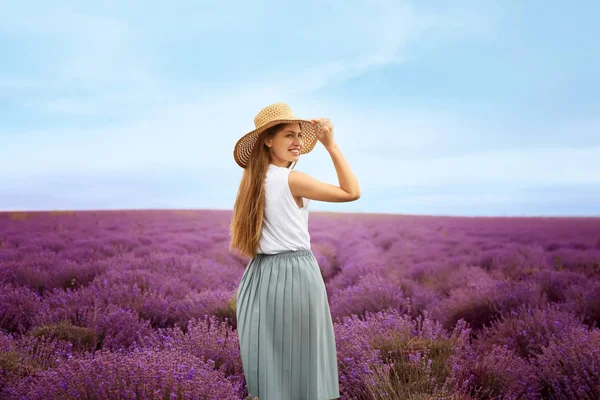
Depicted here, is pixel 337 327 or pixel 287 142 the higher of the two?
pixel 287 142

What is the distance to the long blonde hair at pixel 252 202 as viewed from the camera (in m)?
2.47

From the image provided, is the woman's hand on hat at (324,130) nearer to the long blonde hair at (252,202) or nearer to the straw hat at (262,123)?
the straw hat at (262,123)

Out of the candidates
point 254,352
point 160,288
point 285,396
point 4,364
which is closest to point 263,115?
point 254,352

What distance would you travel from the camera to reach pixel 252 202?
2.49 metres

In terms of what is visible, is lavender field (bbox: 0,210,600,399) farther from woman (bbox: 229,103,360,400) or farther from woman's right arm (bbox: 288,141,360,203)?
woman's right arm (bbox: 288,141,360,203)

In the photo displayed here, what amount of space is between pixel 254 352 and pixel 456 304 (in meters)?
3.28

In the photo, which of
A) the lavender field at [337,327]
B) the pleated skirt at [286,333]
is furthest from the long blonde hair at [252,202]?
the lavender field at [337,327]

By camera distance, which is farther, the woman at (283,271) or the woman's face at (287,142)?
the woman's face at (287,142)

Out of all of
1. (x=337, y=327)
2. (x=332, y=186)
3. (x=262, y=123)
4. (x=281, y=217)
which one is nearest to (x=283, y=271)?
(x=281, y=217)

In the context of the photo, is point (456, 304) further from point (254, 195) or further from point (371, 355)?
point (254, 195)

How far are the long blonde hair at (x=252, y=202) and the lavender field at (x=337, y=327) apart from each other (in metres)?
0.65

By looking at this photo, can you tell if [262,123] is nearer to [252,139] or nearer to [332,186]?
[252,139]

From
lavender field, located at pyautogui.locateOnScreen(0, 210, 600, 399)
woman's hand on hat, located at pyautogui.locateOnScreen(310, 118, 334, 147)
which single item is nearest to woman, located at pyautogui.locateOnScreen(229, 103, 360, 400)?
woman's hand on hat, located at pyautogui.locateOnScreen(310, 118, 334, 147)

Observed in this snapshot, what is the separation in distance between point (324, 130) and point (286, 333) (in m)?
1.02
